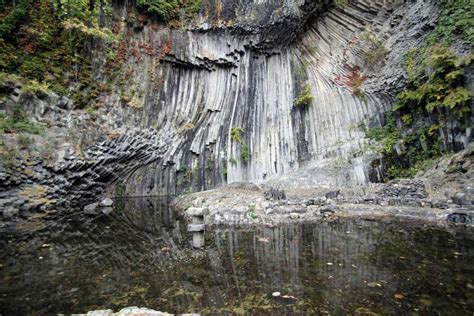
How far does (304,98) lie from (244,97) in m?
4.10

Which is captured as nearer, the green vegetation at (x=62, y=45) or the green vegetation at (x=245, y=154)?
the green vegetation at (x=62, y=45)

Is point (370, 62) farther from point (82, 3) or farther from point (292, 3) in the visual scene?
point (82, 3)

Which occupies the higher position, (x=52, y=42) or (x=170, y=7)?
(x=170, y=7)

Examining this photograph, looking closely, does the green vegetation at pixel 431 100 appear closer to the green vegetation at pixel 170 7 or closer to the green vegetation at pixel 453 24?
the green vegetation at pixel 453 24

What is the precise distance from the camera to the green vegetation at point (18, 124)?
12.6 metres

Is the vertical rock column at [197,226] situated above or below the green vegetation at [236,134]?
below

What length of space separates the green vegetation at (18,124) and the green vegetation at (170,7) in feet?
33.7

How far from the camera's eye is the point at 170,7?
19125 mm

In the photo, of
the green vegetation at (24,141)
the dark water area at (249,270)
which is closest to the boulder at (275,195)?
the dark water area at (249,270)

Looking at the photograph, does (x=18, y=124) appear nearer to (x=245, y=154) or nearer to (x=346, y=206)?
(x=245, y=154)

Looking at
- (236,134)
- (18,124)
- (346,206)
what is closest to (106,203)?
(18,124)

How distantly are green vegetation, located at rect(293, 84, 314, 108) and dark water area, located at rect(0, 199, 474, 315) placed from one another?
1120 centimetres

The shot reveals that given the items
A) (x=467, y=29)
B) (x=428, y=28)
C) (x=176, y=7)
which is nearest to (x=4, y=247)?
(x=176, y=7)

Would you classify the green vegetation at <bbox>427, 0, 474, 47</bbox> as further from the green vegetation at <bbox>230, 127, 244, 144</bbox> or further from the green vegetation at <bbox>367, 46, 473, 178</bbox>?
the green vegetation at <bbox>230, 127, 244, 144</bbox>
